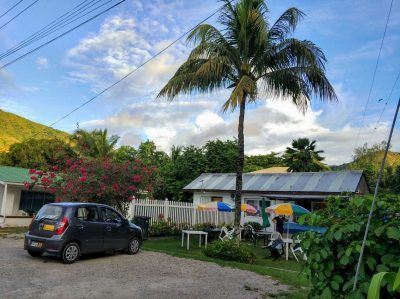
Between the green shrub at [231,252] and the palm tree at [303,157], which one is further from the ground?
the palm tree at [303,157]

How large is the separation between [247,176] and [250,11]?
13.9 m

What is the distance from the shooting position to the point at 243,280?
31.7 ft

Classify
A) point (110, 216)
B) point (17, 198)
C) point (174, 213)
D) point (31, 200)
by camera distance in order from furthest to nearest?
1. point (31, 200)
2. point (17, 198)
3. point (174, 213)
4. point (110, 216)

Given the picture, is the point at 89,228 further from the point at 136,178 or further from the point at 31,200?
the point at 31,200

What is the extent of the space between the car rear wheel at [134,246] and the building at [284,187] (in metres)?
10.6

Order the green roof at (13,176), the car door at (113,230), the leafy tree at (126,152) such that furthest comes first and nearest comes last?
1. the leafy tree at (126,152)
2. the green roof at (13,176)
3. the car door at (113,230)

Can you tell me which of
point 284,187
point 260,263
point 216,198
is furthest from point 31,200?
point 260,263

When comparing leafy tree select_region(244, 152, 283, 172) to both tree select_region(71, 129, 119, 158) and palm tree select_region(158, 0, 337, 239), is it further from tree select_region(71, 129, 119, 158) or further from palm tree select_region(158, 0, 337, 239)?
palm tree select_region(158, 0, 337, 239)

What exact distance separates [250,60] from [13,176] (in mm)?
16688

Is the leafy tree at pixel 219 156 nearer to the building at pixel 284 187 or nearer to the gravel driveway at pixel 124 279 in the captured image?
the building at pixel 284 187

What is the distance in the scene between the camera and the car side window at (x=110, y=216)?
484 inches

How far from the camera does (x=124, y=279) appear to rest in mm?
9047

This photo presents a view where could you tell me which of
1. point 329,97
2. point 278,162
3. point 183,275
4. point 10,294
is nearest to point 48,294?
point 10,294

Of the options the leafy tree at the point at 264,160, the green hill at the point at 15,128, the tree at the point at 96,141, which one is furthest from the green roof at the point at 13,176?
the green hill at the point at 15,128
